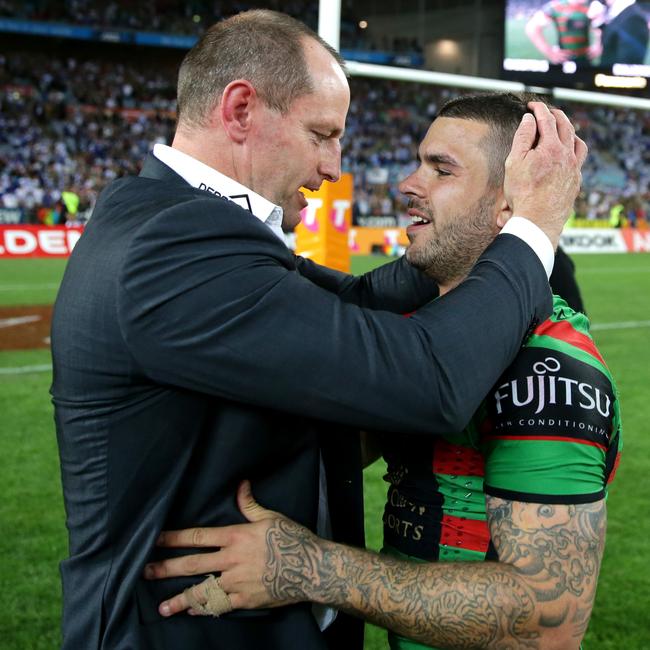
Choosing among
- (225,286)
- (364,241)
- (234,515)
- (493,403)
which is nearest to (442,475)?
(493,403)

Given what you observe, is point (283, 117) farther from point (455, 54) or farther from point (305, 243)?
point (455, 54)

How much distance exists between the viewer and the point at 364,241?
70.8 ft

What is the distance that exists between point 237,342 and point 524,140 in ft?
2.52

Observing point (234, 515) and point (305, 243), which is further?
point (305, 243)

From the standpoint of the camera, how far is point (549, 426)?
1.69 m

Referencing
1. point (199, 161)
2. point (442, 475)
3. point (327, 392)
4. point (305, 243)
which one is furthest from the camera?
point (305, 243)

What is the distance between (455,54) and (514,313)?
3968 cm

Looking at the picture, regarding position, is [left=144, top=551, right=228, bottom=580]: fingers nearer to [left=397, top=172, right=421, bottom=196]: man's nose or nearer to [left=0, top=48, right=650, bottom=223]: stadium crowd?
[left=397, top=172, right=421, bottom=196]: man's nose

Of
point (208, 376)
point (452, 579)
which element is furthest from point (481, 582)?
point (208, 376)

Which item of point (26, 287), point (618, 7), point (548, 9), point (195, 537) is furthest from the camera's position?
point (618, 7)

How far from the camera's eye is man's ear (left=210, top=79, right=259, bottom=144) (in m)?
1.80

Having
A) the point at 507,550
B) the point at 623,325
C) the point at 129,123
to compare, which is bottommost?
the point at 623,325

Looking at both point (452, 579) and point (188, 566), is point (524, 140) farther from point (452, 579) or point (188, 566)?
point (188, 566)

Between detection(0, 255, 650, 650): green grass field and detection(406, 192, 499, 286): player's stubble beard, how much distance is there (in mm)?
2256
